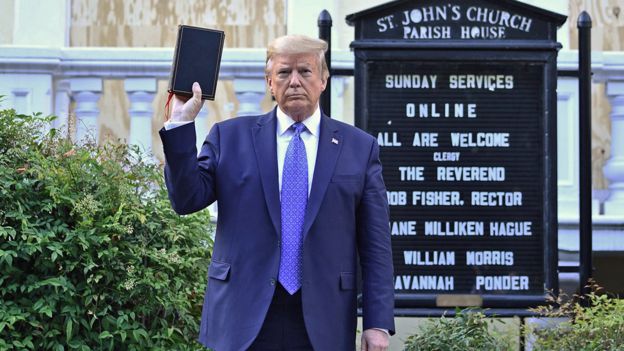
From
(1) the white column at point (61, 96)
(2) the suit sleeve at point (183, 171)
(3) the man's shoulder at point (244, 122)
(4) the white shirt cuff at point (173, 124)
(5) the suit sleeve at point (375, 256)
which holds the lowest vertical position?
(5) the suit sleeve at point (375, 256)

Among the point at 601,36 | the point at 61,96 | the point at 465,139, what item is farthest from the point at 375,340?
the point at 601,36

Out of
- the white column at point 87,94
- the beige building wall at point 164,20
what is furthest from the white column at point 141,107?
the beige building wall at point 164,20

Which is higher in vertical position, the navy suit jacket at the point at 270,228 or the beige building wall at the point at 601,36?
the beige building wall at the point at 601,36

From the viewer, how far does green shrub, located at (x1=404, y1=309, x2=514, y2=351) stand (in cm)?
466

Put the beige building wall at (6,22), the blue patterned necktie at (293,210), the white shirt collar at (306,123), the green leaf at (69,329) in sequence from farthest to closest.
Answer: the beige building wall at (6,22)
the green leaf at (69,329)
the white shirt collar at (306,123)
the blue patterned necktie at (293,210)

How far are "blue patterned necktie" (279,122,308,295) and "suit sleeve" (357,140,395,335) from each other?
0.22 m

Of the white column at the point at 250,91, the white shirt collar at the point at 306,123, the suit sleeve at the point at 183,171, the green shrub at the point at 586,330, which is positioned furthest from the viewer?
the white column at the point at 250,91

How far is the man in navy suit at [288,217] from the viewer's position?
3189 millimetres

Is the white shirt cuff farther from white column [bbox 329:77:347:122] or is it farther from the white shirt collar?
white column [bbox 329:77:347:122]

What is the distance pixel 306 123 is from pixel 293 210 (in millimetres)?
308

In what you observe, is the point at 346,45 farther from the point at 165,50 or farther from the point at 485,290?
the point at 485,290

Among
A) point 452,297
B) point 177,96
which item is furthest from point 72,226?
point 452,297

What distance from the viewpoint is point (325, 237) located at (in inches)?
128

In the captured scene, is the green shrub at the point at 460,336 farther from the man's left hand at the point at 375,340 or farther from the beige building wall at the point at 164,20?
the beige building wall at the point at 164,20
